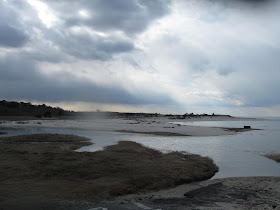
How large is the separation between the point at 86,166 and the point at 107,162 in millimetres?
2148

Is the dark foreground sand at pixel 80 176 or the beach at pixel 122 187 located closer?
the beach at pixel 122 187

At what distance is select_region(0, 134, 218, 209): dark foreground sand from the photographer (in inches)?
520

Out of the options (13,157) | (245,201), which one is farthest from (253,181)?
(13,157)

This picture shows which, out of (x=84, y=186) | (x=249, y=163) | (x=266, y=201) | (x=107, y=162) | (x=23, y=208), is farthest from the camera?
(x=249, y=163)

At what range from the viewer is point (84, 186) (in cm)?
1552

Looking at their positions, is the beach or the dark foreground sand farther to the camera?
the dark foreground sand

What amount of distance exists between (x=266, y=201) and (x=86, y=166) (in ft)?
42.1

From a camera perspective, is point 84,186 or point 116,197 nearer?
point 116,197

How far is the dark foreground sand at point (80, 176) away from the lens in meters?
13.2

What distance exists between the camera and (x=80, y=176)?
18.0 meters

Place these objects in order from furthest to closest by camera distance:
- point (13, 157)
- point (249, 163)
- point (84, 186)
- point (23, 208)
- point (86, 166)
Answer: point (249, 163)
point (13, 157)
point (86, 166)
point (84, 186)
point (23, 208)

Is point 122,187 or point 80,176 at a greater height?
point 122,187

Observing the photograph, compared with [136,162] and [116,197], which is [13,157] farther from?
[116,197]

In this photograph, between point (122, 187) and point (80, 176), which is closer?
point (122, 187)
